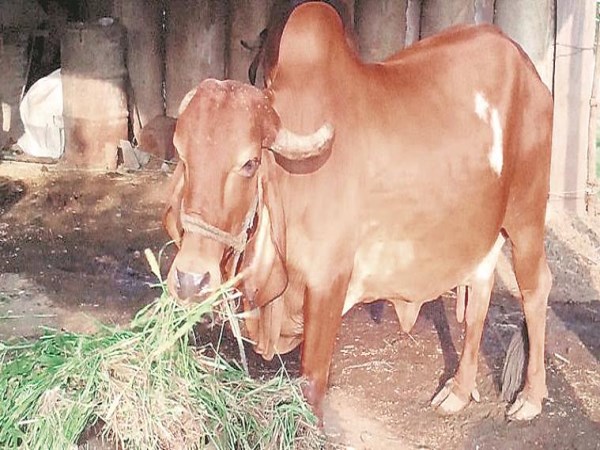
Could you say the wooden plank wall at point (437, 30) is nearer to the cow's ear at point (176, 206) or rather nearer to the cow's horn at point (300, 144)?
the cow's horn at point (300, 144)

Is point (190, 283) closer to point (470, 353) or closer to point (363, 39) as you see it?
point (470, 353)

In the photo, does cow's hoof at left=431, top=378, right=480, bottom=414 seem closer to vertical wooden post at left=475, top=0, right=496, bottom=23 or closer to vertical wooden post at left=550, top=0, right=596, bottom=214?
vertical wooden post at left=550, top=0, right=596, bottom=214

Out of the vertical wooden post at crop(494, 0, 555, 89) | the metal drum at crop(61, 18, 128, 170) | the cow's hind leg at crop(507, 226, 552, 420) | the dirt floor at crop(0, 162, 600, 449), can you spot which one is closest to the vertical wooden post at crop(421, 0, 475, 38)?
the vertical wooden post at crop(494, 0, 555, 89)

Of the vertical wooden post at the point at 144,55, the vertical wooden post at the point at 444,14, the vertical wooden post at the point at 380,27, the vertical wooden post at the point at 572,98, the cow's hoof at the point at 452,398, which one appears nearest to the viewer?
the cow's hoof at the point at 452,398

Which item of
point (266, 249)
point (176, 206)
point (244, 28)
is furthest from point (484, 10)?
point (176, 206)

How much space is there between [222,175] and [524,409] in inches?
80.7

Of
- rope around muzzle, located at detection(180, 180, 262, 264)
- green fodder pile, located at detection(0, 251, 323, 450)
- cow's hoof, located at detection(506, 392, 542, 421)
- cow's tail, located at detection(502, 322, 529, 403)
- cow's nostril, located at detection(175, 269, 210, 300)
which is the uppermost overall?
rope around muzzle, located at detection(180, 180, 262, 264)

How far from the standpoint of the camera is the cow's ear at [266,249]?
10.8 feet

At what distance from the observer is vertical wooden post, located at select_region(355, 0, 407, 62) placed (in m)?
7.67

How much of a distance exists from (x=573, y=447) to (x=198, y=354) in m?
2.09

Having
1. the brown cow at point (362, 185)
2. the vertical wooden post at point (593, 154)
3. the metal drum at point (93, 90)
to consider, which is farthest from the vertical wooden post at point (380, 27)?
the brown cow at point (362, 185)

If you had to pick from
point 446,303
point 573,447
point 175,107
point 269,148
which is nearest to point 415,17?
point 175,107

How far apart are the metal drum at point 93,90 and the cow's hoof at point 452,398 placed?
440cm

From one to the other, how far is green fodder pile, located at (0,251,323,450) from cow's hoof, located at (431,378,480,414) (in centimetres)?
188
